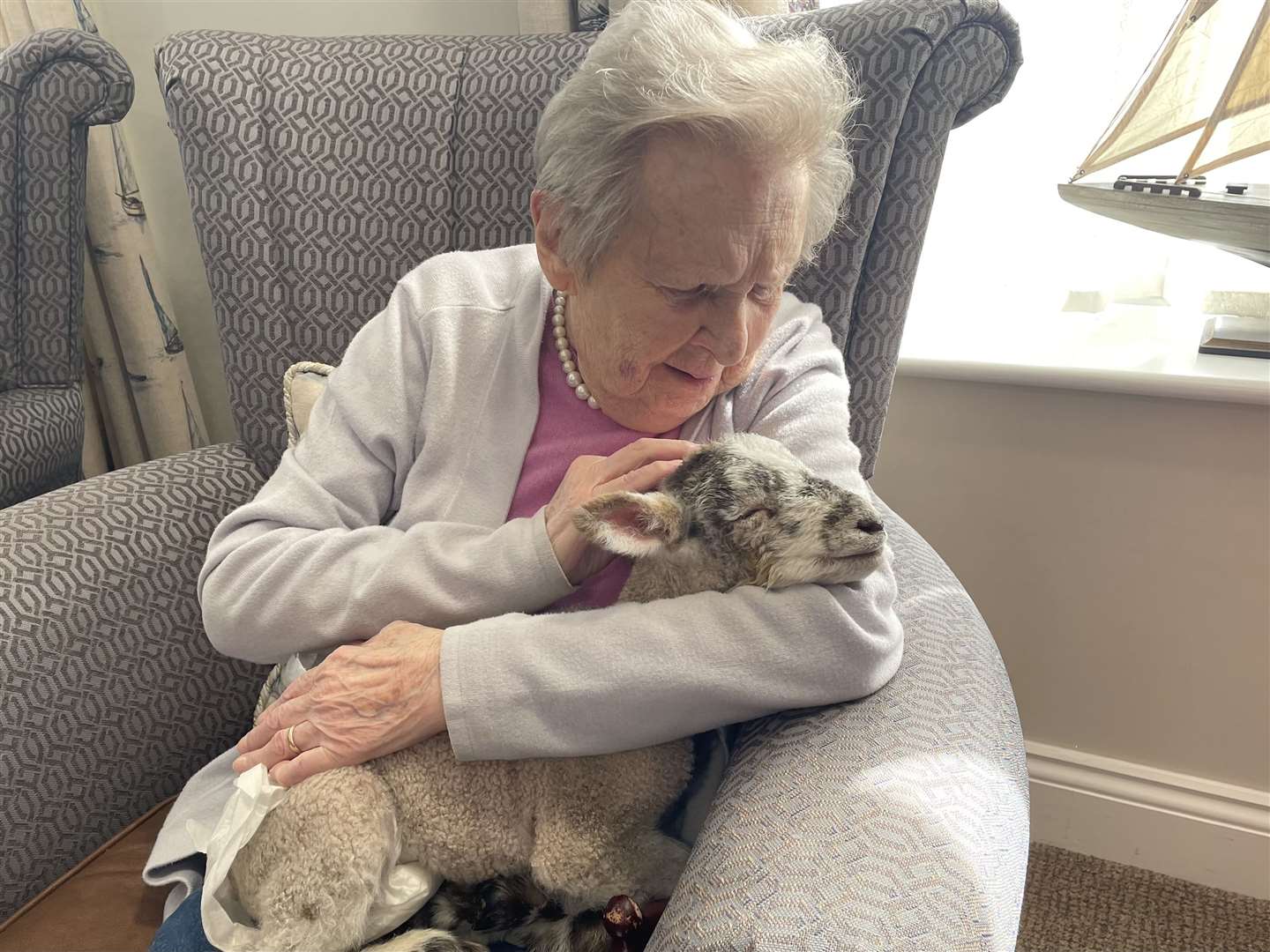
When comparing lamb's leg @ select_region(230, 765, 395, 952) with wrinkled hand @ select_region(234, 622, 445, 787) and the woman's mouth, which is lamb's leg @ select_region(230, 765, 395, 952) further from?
the woman's mouth

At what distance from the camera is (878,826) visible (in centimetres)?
80

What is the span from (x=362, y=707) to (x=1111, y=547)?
4.06 ft

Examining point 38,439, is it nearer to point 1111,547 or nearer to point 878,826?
point 878,826

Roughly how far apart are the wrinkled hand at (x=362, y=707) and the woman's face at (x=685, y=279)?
0.35 meters

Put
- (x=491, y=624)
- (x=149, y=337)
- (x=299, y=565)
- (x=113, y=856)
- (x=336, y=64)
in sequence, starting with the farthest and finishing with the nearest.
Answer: (x=149, y=337), (x=336, y=64), (x=113, y=856), (x=299, y=565), (x=491, y=624)

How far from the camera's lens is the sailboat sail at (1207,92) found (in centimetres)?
75

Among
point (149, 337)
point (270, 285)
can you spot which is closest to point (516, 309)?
point (270, 285)

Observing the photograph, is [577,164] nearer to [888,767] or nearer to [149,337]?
[888,767]

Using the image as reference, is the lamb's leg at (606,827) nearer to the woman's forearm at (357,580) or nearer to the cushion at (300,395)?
the woman's forearm at (357,580)

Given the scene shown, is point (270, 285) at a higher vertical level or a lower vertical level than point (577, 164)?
lower

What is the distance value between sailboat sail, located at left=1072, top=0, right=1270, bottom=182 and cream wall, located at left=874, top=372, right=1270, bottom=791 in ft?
2.27

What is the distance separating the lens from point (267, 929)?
3.06 ft

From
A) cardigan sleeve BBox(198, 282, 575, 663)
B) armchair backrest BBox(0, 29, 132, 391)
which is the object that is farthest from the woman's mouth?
armchair backrest BBox(0, 29, 132, 391)

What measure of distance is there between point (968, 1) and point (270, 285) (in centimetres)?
104
